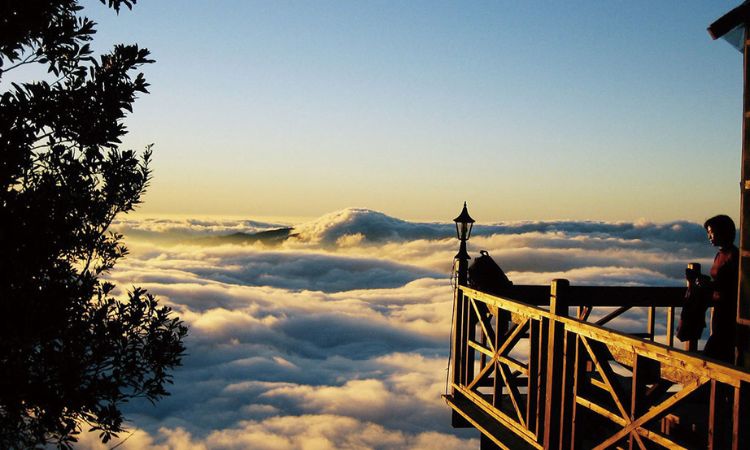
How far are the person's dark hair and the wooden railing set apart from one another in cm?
171

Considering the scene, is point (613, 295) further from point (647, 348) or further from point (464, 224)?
point (647, 348)

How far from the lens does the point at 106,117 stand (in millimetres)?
8086

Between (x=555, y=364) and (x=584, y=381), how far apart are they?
1.19ft

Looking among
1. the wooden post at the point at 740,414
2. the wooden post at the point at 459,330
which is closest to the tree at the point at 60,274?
the wooden post at the point at 459,330

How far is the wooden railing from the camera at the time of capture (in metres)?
4.77

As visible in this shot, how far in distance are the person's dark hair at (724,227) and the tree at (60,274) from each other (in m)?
7.45

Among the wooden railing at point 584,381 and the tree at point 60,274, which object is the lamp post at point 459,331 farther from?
the tree at point 60,274

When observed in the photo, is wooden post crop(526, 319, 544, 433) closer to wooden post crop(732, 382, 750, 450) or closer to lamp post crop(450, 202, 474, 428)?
lamp post crop(450, 202, 474, 428)

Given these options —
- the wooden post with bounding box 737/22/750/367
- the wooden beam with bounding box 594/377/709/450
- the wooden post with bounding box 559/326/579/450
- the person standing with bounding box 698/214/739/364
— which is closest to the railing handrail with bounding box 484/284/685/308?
the person standing with bounding box 698/214/739/364

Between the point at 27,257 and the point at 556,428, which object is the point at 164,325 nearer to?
the point at 27,257

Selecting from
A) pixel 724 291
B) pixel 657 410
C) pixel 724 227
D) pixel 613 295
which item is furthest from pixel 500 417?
pixel 724 227

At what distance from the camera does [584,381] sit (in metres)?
6.55

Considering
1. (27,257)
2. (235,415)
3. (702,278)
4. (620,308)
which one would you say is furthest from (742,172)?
(235,415)

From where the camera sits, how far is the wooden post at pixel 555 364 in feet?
22.1
